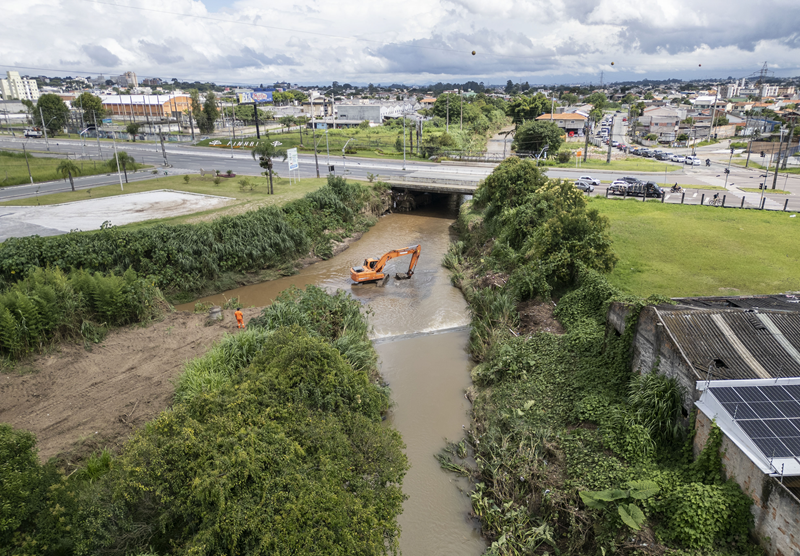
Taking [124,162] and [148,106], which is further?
[148,106]

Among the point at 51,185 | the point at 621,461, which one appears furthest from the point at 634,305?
the point at 51,185

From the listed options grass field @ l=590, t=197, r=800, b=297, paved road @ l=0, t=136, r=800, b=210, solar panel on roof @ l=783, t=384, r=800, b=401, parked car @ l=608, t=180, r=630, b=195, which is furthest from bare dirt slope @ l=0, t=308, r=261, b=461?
parked car @ l=608, t=180, r=630, b=195

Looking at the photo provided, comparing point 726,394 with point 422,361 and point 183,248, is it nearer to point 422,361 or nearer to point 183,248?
point 422,361

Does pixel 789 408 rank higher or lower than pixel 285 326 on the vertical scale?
higher

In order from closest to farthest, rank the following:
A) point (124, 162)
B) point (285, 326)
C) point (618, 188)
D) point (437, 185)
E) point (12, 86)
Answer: point (285, 326), point (618, 188), point (437, 185), point (124, 162), point (12, 86)

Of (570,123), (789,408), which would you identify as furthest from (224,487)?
(570,123)

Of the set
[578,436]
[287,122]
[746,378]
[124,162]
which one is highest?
[287,122]
